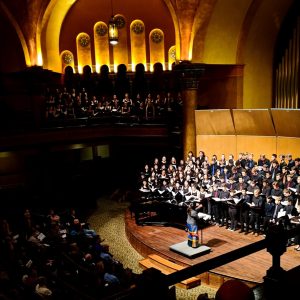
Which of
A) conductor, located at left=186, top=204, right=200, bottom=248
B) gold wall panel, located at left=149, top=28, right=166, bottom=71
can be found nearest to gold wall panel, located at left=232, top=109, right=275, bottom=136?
gold wall panel, located at left=149, top=28, right=166, bottom=71

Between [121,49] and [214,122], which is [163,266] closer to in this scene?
[214,122]

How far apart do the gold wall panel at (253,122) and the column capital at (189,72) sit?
1.89m

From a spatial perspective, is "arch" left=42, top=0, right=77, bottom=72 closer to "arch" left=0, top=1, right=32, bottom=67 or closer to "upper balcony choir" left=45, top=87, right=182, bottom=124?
"arch" left=0, top=1, right=32, bottom=67

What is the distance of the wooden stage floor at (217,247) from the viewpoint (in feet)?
26.3

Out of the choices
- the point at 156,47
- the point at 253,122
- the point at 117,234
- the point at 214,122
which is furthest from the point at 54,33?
the point at 117,234

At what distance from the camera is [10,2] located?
1427cm

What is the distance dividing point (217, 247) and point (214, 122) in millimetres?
6445

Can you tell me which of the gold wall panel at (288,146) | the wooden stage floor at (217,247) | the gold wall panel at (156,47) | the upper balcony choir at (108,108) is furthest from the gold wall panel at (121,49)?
the wooden stage floor at (217,247)

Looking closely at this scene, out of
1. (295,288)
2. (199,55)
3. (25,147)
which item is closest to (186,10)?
(199,55)

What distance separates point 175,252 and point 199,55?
26.8 ft

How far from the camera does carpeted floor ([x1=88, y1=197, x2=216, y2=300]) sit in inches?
315

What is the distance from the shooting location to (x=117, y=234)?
11586mm

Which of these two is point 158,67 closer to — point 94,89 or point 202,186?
point 94,89

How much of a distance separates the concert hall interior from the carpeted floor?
77 mm
